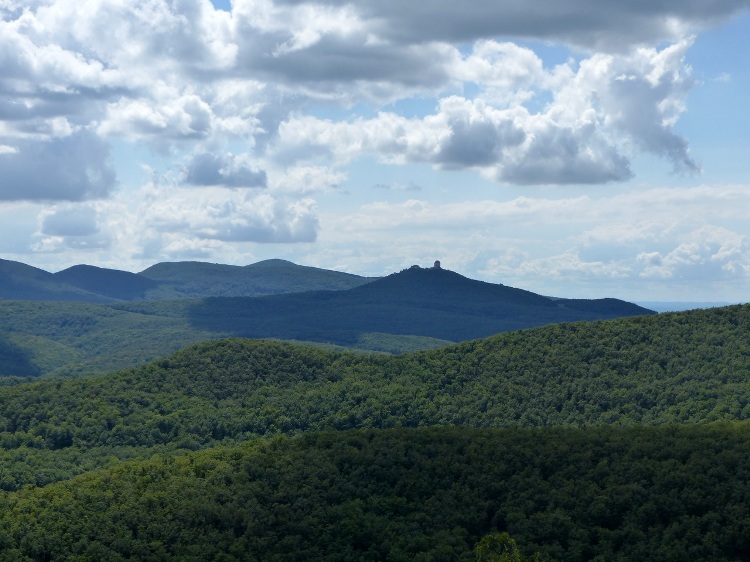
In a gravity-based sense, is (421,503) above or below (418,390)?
below

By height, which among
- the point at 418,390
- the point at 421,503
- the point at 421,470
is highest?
the point at 418,390

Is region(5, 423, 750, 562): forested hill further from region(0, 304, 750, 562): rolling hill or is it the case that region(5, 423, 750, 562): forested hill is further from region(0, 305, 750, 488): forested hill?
region(0, 305, 750, 488): forested hill

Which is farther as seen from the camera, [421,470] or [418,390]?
[418,390]

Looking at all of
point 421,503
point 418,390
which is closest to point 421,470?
point 421,503

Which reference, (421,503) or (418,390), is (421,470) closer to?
(421,503)

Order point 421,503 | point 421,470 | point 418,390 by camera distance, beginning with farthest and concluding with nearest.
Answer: point 418,390, point 421,470, point 421,503

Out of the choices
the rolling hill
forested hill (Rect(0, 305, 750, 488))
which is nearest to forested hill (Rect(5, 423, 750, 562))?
the rolling hill

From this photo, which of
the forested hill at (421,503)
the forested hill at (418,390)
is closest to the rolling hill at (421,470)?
the forested hill at (421,503)

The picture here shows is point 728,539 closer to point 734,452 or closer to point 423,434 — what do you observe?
point 734,452

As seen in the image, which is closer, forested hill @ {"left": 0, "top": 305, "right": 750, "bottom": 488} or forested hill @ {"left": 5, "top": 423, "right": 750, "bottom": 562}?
forested hill @ {"left": 5, "top": 423, "right": 750, "bottom": 562}

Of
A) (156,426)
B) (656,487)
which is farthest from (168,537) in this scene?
(156,426)

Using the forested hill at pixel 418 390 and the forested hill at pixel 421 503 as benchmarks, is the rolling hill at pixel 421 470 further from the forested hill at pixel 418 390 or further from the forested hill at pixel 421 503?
the forested hill at pixel 418 390

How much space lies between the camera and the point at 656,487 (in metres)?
83.8

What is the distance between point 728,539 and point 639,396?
237 feet
